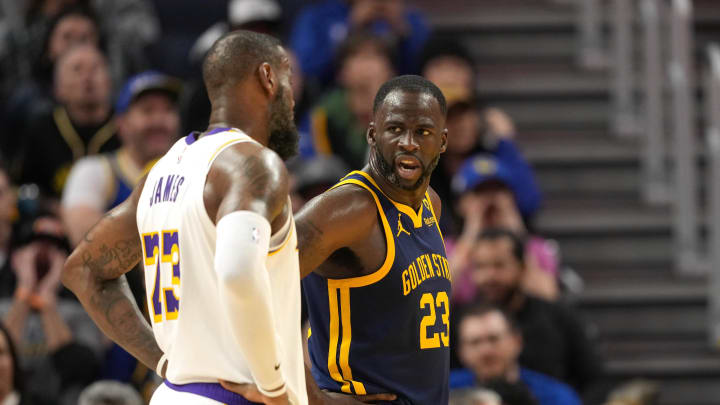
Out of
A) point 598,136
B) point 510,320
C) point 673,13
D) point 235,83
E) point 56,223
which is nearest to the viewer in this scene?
point 235,83

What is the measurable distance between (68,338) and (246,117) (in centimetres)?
360

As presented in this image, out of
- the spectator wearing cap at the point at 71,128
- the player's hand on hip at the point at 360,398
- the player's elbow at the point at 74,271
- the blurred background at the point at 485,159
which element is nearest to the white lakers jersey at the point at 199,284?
the player's hand on hip at the point at 360,398

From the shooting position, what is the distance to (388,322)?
151 inches

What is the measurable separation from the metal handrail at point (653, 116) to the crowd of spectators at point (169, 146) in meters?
1.00

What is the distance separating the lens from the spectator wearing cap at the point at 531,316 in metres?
7.23

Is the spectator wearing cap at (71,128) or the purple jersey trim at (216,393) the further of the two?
the spectator wearing cap at (71,128)

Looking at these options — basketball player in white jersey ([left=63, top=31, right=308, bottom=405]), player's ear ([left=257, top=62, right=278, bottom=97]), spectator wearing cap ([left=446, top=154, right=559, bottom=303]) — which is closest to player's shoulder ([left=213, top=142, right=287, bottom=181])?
basketball player in white jersey ([left=63, top=31, right=308, bottom=405])

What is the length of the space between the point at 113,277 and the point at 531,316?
383cm

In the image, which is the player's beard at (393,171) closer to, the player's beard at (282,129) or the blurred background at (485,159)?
the player's beard at (282,129)

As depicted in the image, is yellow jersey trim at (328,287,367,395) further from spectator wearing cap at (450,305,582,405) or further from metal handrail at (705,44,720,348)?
metal handrail at (705,44,720,348)

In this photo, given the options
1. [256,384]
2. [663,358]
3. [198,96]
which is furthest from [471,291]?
[256,384]

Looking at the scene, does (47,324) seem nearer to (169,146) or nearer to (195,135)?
(169,146)

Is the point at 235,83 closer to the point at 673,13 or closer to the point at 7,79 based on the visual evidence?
the point at 673,13

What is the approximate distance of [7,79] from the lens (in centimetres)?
942
